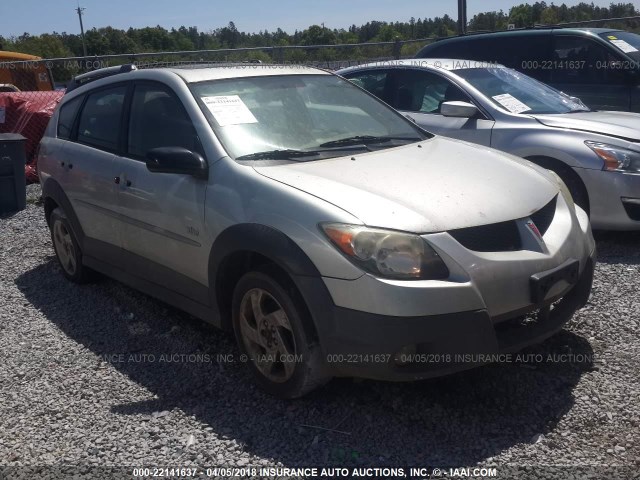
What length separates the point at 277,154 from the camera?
403 cm

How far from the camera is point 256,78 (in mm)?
4660

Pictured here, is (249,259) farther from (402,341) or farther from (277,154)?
(402,341)

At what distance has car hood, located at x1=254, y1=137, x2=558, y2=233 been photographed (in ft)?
10.9

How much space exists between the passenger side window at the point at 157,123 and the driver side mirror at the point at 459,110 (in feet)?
8.94

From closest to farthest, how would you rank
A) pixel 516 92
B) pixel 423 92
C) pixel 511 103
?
pixel 511 103, pixel 516 92, pixel 423 92

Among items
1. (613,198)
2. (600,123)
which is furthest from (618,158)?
(600,123)

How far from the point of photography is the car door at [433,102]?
21.7 ft

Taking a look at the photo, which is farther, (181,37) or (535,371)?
(181,37)

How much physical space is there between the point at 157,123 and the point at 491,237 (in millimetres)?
2330

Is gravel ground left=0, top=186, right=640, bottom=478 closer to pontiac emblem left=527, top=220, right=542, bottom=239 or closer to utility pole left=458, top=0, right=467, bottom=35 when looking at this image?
pontiac emblem left=527, top=220, right=542, bottom=239

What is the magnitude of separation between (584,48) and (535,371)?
20.1ft

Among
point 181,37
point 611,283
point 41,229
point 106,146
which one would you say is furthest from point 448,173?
point 181,37

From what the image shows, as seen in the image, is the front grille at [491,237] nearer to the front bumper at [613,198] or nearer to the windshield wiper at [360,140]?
the windshield wiper at [360,140]

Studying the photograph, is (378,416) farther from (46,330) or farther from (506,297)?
(46,330)
